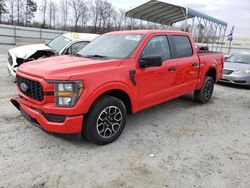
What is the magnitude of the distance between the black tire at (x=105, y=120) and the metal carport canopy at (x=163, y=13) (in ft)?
32.6

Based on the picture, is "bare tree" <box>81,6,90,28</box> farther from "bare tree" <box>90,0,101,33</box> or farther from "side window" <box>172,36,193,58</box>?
"side window" <box>172,36,193,58</box>

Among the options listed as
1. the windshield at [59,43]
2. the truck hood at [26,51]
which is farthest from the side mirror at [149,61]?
the windshield at [59,43]

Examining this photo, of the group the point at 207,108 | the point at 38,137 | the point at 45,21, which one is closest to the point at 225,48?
the point at 207,108

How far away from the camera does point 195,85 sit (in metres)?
5.60

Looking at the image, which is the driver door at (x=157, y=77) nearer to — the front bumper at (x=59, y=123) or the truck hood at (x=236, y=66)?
the front bumper at (x=59, y=123)

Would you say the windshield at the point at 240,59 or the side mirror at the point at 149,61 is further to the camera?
the windshield at the point at 240,59

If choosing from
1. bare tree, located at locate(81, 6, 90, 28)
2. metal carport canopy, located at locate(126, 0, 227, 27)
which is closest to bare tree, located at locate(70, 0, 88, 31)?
bare tree, located at locate(81, 6, 90, 28)

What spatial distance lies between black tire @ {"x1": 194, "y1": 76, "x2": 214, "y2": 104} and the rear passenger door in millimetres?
506

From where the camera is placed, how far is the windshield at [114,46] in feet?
13.3

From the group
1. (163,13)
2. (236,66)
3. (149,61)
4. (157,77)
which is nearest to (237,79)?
(236,66)

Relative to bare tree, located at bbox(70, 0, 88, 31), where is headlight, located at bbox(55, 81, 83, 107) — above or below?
below

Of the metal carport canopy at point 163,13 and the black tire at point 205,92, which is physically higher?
the metal carport canopy at point 163,13

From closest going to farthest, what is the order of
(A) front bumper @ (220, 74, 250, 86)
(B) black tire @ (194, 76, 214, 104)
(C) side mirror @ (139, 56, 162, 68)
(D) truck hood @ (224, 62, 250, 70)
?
(C) side mirror @ (139, 56, 162, 68)
(B) black tire @ (194, 76, 214, 104)
(A) front bumper @ (220, 74, 250, 86)
(D) truck hood @ (224, 62, 250, 70)

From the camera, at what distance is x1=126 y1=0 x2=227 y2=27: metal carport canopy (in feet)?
40.7
